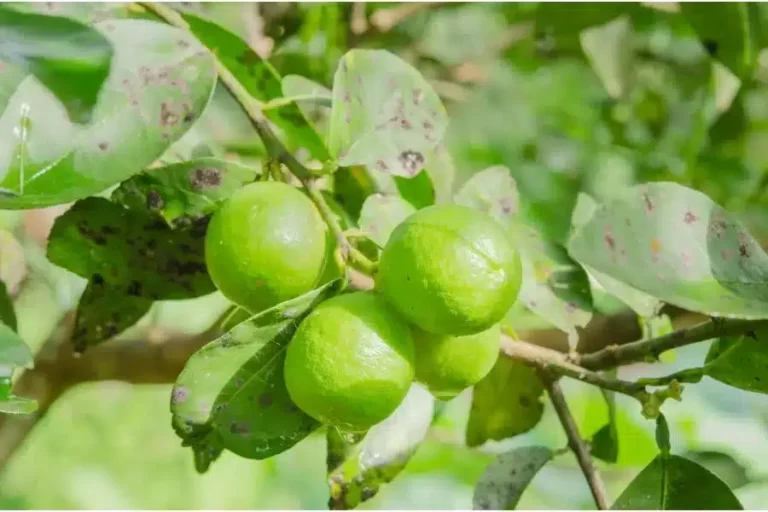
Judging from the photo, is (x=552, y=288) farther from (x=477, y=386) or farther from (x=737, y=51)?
(x=737, y=51)

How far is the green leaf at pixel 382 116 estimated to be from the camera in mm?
579

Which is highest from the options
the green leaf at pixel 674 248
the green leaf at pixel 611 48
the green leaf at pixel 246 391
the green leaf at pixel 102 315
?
the green leaf at pixel 674 248

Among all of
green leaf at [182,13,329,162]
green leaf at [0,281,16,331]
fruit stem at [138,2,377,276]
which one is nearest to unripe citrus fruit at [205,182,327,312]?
fruit stem at [138,2,377,276]

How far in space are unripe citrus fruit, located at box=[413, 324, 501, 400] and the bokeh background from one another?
0.37m

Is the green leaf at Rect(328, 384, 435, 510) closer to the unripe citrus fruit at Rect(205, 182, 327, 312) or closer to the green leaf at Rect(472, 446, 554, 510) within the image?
the green leaf at Rect(472, 446, 554, 510)

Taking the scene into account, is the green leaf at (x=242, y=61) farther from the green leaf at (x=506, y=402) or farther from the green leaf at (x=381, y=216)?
the green leaf at (x=506, y=402)

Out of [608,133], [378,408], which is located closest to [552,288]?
[378,408]

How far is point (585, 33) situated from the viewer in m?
1.13

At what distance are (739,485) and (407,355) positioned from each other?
0.61 meters

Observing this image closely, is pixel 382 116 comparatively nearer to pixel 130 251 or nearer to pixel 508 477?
pixel 130 251

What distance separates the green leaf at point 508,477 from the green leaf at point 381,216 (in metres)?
0.28

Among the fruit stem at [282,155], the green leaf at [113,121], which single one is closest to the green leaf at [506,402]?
the fruit stem at [282,155]

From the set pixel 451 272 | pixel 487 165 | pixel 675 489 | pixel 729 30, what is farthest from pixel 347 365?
pixel 487 165

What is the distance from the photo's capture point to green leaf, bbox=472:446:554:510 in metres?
0.72
